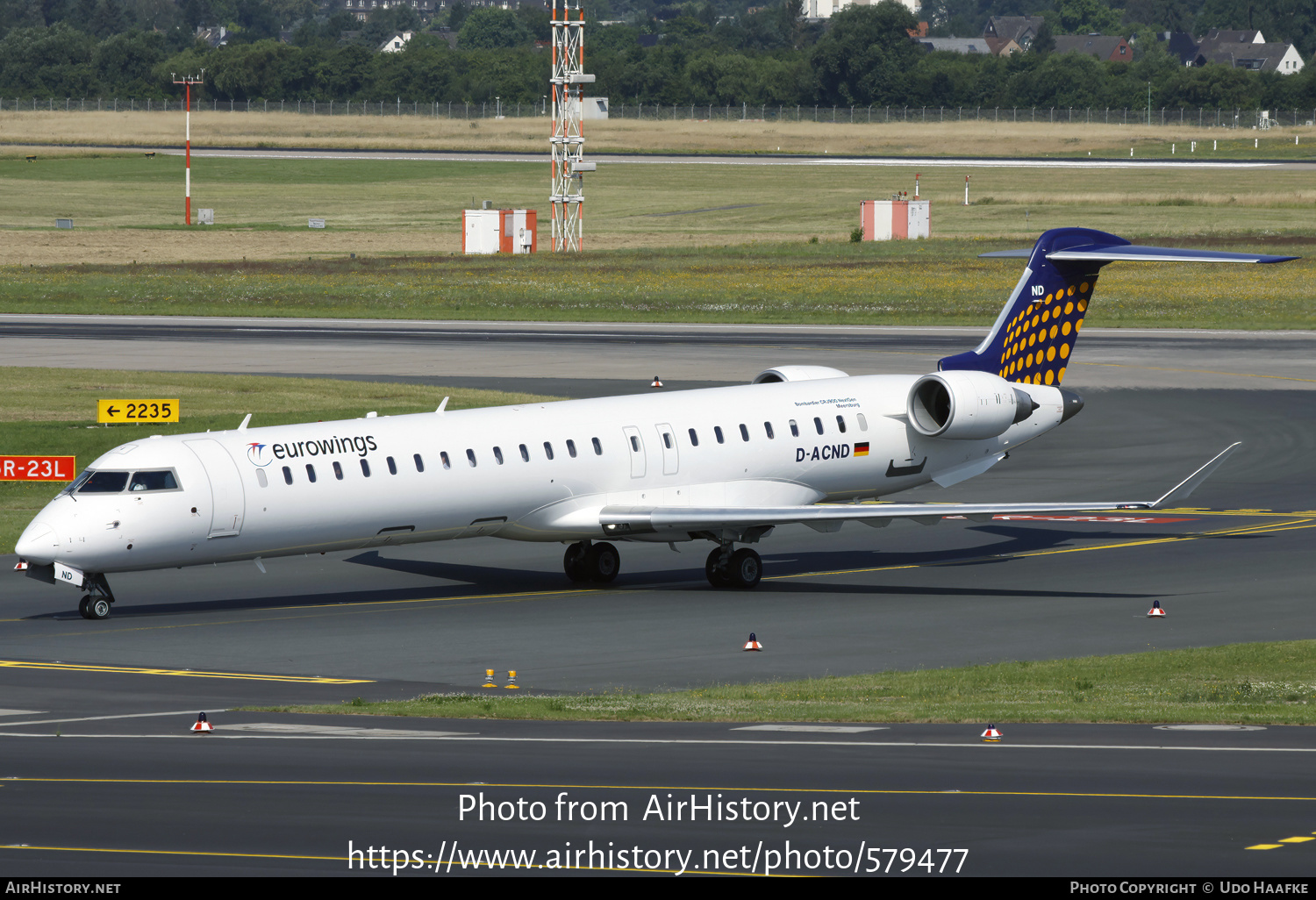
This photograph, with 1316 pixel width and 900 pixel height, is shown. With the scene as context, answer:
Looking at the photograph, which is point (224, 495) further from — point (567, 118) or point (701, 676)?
point (567, 118)

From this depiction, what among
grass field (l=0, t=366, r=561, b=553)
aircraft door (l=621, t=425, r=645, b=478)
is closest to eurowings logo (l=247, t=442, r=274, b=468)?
aircraft door (l=621, t=425, r=645, b=478)

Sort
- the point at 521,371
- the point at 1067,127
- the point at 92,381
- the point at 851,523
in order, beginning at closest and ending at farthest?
the point at 851,523 → the point at 92,381 → the point at 521,371 → the point at 1067,127

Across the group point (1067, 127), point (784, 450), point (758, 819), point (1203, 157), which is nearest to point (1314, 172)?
point (1203, 157)

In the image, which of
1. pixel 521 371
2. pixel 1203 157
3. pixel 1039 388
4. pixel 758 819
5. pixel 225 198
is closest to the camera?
pixel 758 819

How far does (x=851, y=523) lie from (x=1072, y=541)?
5018 mm

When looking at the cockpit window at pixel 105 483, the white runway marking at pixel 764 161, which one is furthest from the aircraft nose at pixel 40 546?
the white runway marking at pixel 764 161

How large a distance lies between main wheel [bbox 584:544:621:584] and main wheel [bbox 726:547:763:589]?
2.16 meters

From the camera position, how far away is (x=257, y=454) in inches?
1135

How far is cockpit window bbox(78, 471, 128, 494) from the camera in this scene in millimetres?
28109

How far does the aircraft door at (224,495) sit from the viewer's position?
92.5 feet

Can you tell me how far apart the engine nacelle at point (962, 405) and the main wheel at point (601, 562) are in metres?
6.49

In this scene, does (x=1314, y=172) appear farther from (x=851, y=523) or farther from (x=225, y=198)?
(x=851, y=523)

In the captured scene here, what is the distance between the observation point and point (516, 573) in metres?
34.2

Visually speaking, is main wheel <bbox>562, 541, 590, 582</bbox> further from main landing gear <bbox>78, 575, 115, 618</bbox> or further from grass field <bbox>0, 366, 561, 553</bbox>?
grass field <bbox>0, 366, 561, 553</bbox>
